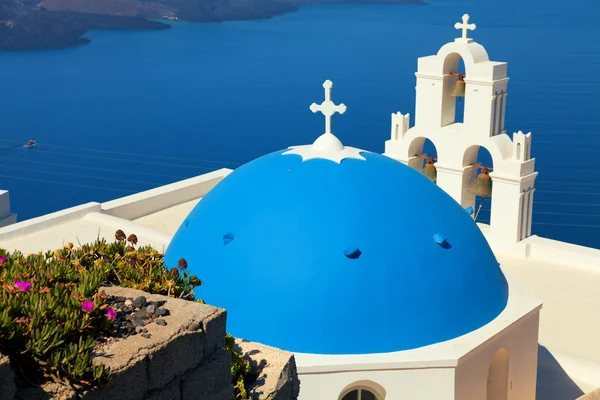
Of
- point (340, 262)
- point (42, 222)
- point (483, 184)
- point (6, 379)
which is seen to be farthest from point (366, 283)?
point (42, 222)

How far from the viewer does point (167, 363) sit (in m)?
4.27

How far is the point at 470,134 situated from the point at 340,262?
6273 mm

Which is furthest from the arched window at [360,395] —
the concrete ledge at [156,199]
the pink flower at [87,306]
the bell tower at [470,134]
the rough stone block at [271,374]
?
the concrete ledge at [156,199]

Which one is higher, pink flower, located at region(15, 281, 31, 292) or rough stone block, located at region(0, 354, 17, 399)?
pink flower, located at region(15, 281, 31, 292)

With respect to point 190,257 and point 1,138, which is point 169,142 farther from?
point 190,257

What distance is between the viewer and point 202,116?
238 feet

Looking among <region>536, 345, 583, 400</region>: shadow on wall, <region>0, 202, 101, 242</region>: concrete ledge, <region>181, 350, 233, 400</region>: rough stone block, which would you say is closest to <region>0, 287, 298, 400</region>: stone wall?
<region>181, 350, 233, 400</region>: rough stone block

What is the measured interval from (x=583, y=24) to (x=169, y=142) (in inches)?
3053

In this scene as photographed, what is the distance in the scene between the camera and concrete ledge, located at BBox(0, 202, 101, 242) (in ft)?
51.4

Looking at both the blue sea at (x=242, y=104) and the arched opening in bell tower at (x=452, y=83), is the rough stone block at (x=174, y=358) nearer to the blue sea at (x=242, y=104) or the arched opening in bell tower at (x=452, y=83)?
the arched opening in bell tower at (x=452, y=83)

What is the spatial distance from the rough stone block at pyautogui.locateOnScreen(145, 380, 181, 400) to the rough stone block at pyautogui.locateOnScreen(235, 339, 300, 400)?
88cm

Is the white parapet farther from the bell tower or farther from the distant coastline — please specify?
the distant coastline

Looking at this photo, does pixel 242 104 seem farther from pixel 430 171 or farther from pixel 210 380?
pixel 210 380

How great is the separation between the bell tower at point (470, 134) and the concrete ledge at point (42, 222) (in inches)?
235
